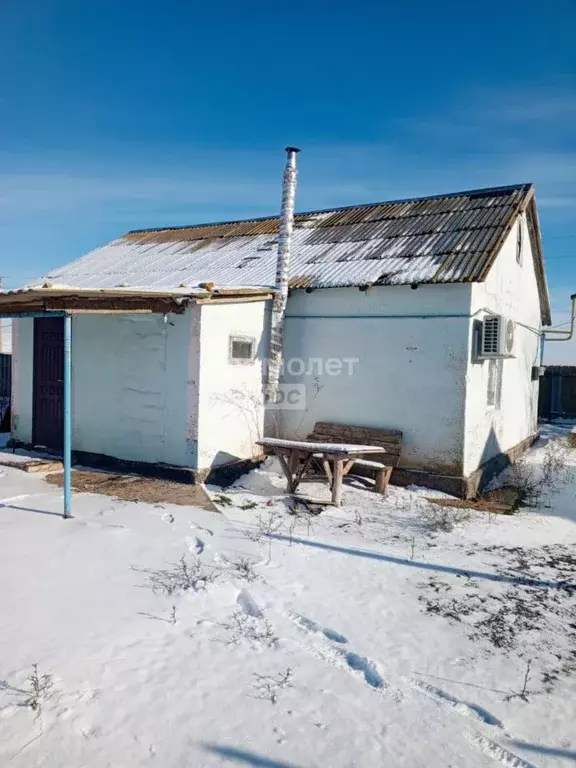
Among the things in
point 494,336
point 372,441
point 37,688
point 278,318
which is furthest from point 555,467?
point 37,688

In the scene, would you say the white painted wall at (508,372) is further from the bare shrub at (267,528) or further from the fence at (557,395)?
the fence at (557,395)

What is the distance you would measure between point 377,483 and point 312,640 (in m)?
4.59

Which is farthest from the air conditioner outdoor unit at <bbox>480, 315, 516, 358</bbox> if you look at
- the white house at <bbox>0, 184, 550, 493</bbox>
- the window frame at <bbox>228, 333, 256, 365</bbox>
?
the window frame at <bbox>228, 333, 256, 365</bbox>

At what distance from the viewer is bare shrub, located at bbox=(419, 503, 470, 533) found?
6863 millimetres

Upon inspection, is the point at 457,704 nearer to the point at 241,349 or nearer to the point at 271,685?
the point at 271,685

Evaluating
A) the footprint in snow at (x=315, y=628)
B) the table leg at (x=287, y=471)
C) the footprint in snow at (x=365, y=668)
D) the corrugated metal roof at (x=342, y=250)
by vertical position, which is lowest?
the footprint in snow at (x=365, y=668)

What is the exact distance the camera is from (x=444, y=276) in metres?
8.37

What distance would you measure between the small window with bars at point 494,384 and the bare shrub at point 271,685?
732cm

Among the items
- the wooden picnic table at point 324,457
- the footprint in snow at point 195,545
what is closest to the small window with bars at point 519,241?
the wooden picnic table at point 324,457

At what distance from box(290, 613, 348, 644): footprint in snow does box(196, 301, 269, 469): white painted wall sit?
4150 millimetres

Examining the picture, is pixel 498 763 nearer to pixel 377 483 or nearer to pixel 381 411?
pixel 377 483

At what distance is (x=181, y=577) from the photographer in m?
4.84

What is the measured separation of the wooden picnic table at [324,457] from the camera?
754cm

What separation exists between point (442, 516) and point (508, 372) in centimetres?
491
